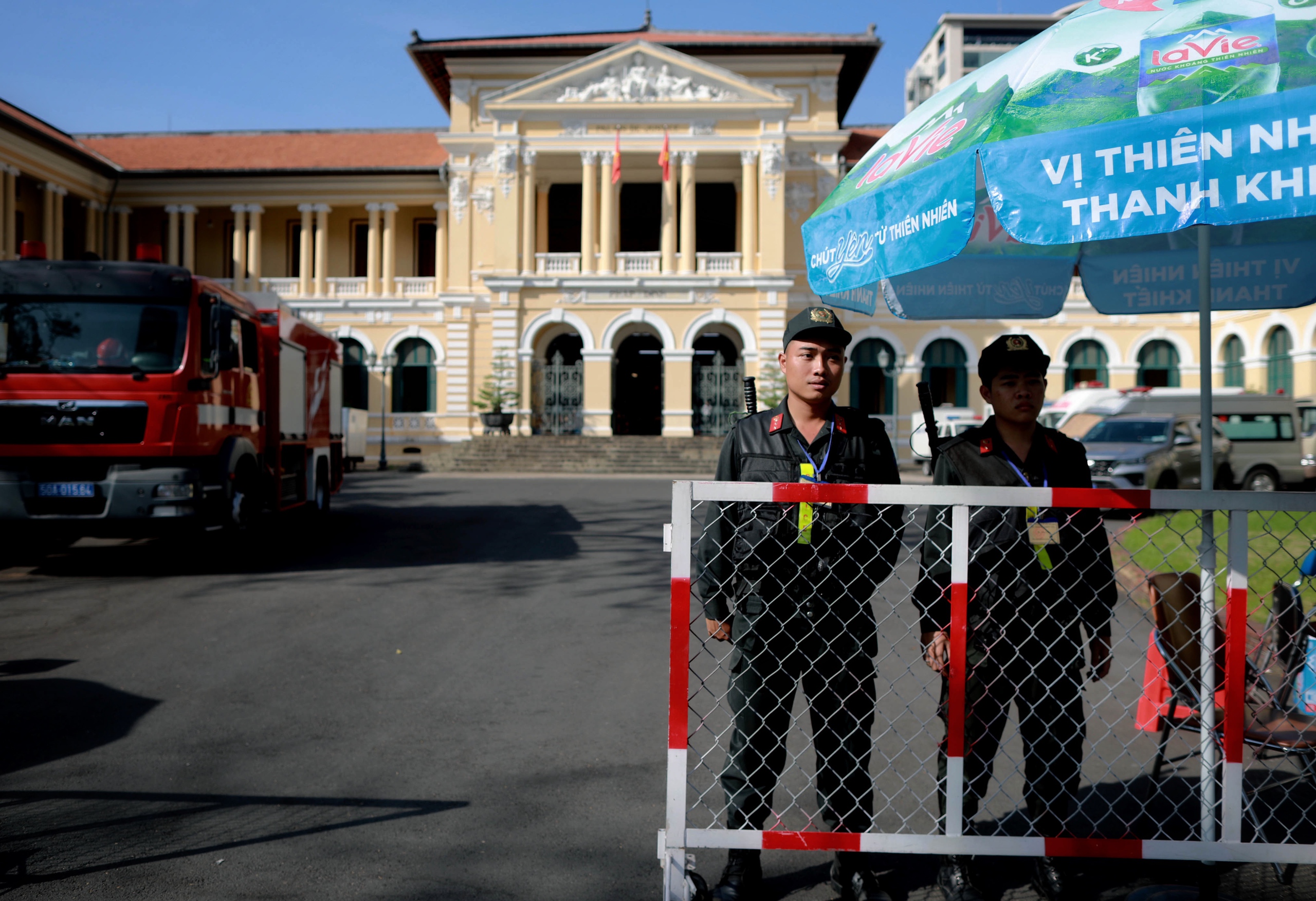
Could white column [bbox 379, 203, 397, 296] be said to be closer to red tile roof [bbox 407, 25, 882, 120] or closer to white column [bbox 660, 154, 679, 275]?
red tile roof [bbox 407, 25, 882, 120]

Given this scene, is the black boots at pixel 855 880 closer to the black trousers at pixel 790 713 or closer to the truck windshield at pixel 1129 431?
the black trousers at pixel 790 713

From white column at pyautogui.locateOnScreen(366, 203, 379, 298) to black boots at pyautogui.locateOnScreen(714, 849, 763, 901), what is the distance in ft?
116

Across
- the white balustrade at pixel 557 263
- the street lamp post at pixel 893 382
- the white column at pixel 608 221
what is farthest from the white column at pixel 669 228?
the street lamp post at pixel 893 382

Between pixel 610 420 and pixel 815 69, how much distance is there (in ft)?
49.5

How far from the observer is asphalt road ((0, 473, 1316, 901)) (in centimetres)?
326

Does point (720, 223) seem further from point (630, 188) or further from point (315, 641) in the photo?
point (315, 641)

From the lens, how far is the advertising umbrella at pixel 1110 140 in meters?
2.41

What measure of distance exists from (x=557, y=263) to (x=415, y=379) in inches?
287

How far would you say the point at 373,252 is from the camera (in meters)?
36.1

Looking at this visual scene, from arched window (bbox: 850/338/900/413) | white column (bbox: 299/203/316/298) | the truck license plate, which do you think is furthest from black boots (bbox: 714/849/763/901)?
white column (bbox: 299/203/316/298)

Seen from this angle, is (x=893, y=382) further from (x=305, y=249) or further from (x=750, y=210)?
(x=305, y=249)

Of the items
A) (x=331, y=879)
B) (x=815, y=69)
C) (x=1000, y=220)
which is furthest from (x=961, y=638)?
(x=815, y=69)

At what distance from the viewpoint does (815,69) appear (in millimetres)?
34031

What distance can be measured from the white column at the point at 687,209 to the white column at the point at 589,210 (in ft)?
10.3
